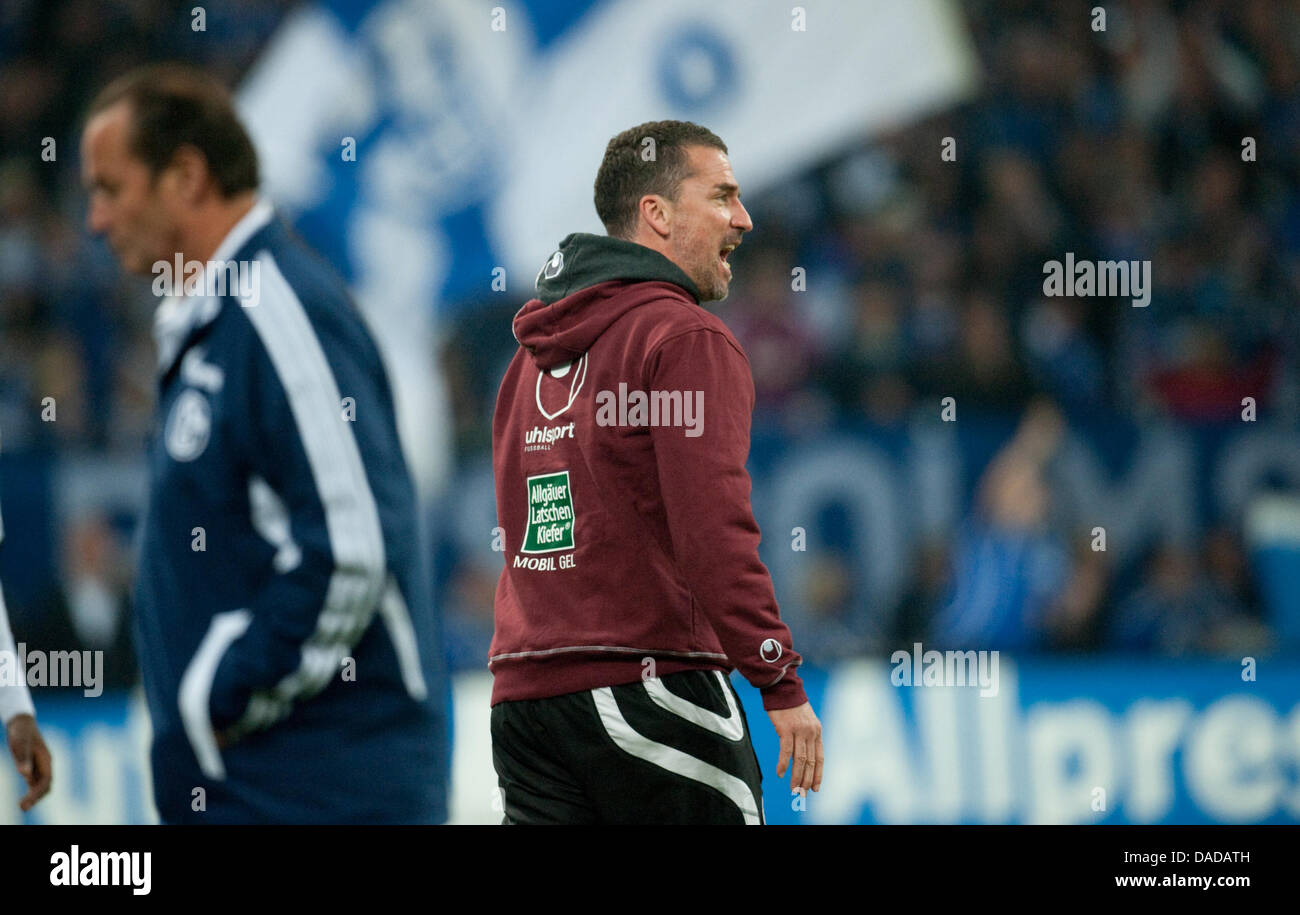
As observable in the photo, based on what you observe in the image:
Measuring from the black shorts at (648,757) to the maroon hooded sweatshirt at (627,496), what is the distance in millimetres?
38

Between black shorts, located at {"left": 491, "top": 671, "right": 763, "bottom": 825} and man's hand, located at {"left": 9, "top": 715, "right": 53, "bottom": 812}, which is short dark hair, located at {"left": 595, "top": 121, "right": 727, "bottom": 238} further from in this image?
man's hand, located at {"left": 9, "top": 715, "right": 53, "bottom": 812}

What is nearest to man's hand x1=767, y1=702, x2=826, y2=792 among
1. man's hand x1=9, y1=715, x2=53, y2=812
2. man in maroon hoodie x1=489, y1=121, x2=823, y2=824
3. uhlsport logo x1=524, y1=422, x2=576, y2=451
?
man in maroon hoodie x1=489, y1=121, x2=823, y2=824

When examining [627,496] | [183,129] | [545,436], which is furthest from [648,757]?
[183,129]

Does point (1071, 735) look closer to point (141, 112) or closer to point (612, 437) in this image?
point (612, 437)

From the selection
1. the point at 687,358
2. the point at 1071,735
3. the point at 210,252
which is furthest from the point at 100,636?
the point at 687,358

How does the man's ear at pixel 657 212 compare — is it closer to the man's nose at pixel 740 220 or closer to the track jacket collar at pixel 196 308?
the man's nose at pixel 740 220

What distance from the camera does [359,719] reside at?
2.89m

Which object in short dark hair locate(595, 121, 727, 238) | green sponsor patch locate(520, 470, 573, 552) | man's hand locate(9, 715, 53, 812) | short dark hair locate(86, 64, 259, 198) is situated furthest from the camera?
short dark hair locate(86, 64, 259, 198)

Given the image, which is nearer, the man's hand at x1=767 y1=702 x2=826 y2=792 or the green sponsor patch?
the man's hand at x1=767 y1=702 x2=826 y2=792

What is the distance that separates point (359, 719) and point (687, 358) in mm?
969

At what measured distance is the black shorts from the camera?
8.65 ft

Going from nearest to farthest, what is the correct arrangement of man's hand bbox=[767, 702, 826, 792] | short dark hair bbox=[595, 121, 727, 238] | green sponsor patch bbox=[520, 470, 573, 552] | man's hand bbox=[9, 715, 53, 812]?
man's hand bbox=[767, 702, 826, 792]
green sponsor patch bbox=[520, 470, 573, 552]
short dark hair bbox=[595, 121, 727, 238]
man's hand bbox=[9, 715, 53, 812]

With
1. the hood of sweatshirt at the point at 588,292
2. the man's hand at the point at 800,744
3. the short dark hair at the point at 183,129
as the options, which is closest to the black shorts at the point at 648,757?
the man's hand at the point at 800,744

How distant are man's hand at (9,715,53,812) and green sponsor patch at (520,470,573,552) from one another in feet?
3.72
